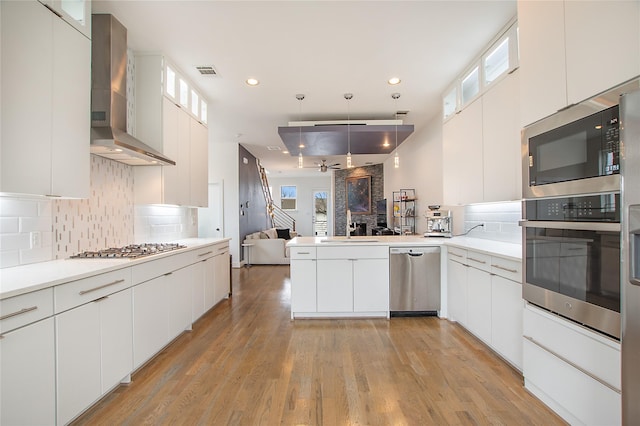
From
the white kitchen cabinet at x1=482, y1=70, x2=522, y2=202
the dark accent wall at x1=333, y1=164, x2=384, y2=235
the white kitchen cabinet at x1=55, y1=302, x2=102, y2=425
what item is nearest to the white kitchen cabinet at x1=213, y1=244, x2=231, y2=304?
the white kitchen cabinet at x1=55, y1=302, x2=102, y2=425

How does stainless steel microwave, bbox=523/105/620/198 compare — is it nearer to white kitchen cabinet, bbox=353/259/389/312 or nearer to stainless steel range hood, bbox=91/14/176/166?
white kitchen cabinet, bbox=353/259/389/312

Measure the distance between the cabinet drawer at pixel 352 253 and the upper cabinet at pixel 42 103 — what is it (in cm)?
233

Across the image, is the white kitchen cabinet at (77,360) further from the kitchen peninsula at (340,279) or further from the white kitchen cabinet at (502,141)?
the white kitchen cabinet at (502,141)

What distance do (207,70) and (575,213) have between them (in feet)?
12.1

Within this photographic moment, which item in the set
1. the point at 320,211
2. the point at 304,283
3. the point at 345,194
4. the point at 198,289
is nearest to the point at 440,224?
the point at 304,283

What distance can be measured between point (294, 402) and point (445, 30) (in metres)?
3.37

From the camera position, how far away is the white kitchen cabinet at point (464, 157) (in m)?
3.12

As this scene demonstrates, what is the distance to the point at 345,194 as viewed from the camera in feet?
34.8

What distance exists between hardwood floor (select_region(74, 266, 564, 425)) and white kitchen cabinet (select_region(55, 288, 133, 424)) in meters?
0.18

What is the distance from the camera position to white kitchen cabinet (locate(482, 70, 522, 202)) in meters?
2.51

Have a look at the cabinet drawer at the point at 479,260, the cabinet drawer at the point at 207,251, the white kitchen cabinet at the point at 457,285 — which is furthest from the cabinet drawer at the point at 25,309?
the white kitchen cabinet at the point at 457,285

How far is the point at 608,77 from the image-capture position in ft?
4.59

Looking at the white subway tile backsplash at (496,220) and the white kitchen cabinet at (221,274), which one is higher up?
the white subway tile backsplash at (496,220)

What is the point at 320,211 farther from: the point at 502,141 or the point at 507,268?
the point at 507,268
